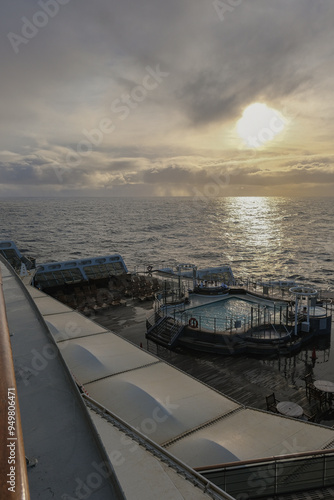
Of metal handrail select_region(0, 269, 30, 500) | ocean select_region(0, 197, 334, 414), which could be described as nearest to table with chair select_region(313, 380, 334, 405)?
ocean select_region(0, 197, 334, 414)

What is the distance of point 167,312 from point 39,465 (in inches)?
892

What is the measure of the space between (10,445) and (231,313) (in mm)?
27012

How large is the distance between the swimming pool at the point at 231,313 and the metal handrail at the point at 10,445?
2150cm

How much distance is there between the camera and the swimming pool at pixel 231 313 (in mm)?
24828

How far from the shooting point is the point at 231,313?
92.1 feet

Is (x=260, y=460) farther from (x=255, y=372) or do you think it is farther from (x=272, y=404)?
(x=255, y=372)

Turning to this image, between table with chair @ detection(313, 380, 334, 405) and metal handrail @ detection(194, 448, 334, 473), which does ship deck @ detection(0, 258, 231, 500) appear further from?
table with chair @ detection(313, 380, 334, 405)

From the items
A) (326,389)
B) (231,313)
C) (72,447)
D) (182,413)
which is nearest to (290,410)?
(326,389)

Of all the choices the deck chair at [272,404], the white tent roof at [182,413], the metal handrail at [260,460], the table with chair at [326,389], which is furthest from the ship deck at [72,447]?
the table with chair at [326,389]

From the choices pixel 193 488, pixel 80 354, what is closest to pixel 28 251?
pixel 80 354

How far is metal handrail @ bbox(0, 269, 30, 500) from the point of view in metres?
1.88

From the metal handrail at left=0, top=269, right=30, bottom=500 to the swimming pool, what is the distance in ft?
70.5

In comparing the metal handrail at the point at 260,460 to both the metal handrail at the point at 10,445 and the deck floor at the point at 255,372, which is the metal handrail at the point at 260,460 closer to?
the deck floor at the point at 255,372

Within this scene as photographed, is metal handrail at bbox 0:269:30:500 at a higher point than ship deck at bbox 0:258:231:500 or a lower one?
higher
